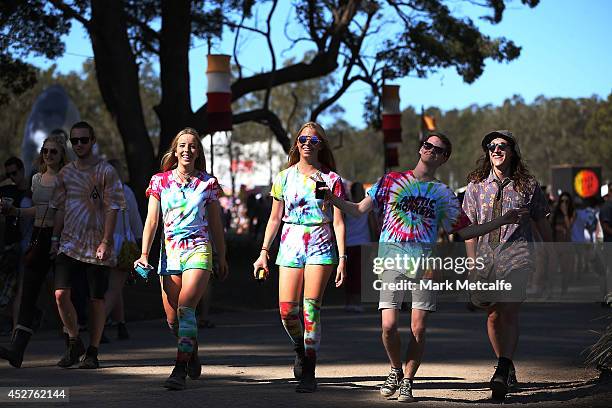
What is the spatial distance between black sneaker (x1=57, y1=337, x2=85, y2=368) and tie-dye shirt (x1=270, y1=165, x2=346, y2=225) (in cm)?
228

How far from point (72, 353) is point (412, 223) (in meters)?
3.27

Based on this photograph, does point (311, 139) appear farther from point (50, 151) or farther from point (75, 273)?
point (50, 151)

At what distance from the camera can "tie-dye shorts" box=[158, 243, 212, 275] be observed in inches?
352

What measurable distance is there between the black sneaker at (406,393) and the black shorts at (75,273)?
2.97 m

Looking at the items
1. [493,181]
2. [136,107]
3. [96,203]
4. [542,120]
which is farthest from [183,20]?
[542,120]

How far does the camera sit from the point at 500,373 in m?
8.32

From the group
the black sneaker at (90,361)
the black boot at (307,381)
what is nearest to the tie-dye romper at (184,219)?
the black boot at (307,381)

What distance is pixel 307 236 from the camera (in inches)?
351

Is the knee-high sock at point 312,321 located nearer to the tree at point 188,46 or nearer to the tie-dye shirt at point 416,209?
the tie-dye shirt at point 416,209

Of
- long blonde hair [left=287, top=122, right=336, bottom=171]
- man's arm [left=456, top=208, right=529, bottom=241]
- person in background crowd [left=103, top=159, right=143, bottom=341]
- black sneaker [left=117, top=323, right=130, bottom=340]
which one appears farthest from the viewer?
black sneaker [left=117, top=323, right=130, bottom=340]

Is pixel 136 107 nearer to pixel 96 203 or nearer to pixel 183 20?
pixel 183 20

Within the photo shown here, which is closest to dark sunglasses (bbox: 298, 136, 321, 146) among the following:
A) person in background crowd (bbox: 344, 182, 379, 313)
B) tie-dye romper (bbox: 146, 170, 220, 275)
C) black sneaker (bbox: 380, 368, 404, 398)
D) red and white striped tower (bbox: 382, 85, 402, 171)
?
tie-dye romper (bbox: 146, 170, 220, 275)

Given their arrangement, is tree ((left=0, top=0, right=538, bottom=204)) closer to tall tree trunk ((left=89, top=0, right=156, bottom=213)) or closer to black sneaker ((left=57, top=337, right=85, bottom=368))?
tall tree trunk ((left=89, top=0, right=156, bottom=213))

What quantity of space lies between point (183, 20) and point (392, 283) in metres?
16.9
